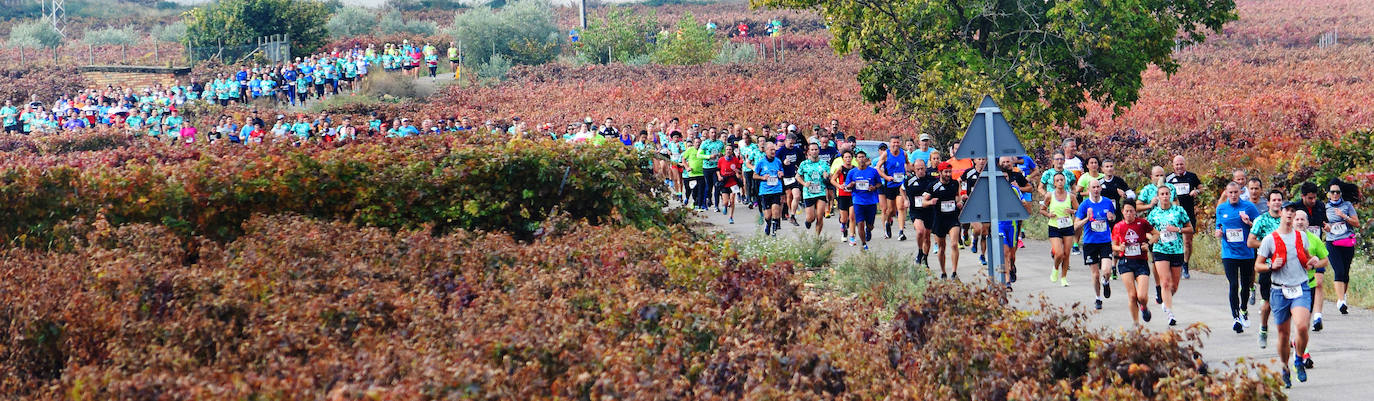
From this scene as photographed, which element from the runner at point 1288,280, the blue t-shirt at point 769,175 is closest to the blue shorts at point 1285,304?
the runner at point 1288,280

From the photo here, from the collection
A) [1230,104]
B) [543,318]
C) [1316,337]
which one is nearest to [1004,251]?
[1316,337]

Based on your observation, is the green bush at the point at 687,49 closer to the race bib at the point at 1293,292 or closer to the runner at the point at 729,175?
the runner at the point at 729,175

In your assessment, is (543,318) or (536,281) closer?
(543,318)

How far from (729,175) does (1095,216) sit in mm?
8338

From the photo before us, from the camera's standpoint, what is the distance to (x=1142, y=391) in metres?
6.87

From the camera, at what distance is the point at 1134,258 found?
11.8 meters

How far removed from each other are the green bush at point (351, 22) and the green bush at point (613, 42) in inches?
659

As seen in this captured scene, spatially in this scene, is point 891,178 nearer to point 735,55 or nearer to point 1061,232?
point 1061,232

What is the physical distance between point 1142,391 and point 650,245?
16.3 feet

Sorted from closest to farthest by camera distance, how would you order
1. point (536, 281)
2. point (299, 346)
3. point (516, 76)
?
point (299, 346) → point (536, 281) → point (516, 76)

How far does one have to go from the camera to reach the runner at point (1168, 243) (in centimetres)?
1192

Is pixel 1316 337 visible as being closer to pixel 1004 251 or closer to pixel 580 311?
pixel 1004 251

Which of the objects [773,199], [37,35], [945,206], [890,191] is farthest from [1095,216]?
[37,35]

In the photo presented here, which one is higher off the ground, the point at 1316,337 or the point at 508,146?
the point at 508,146
